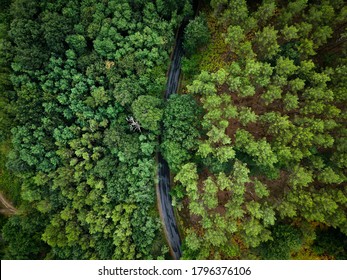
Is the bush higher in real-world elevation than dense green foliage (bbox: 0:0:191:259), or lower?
higher

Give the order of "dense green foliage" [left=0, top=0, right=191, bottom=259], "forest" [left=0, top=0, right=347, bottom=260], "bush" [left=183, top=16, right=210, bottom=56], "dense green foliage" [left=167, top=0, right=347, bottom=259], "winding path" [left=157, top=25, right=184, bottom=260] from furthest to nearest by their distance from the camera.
Result: 1. "winding path" [left=157, top=25, right=184, bottom=260]
2. "bush" [left=183, top=16, right=210, bottom=56]
3. "dense green foliage" [left=0, top=0, right=191, bottom=259]
4. "forest" [left=0, top=0, right=347, bottom=260]
5. "dense green foliage" [left=167, top=0, right=347, bottom=259]

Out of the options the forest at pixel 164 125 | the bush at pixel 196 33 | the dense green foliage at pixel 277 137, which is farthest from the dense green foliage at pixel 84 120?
the dense green foliage at pixel 277 137

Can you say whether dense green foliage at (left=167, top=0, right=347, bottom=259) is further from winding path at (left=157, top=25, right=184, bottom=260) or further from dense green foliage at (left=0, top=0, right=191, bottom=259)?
dense green foliage at (left=0, top=0, right=191, bottom=259)

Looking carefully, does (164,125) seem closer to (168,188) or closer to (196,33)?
(168,188)

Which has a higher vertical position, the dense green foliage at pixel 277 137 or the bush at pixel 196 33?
the bush at pixel 196 33

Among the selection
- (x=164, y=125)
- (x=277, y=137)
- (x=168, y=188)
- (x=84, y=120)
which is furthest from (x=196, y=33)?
(x=168, y=188)

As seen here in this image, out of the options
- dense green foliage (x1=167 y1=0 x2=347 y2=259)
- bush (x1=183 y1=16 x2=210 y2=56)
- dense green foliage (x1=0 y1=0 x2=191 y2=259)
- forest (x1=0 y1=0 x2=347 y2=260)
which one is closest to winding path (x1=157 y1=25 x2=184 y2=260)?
forest (x1=0 y1=0 x2=347 y2=260)

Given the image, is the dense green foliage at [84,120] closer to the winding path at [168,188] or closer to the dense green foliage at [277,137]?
the winding path at [168,188]

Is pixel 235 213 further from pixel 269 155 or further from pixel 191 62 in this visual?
pixel 191 62

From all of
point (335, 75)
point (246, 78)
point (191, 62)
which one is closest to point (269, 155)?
point (246, 78)
